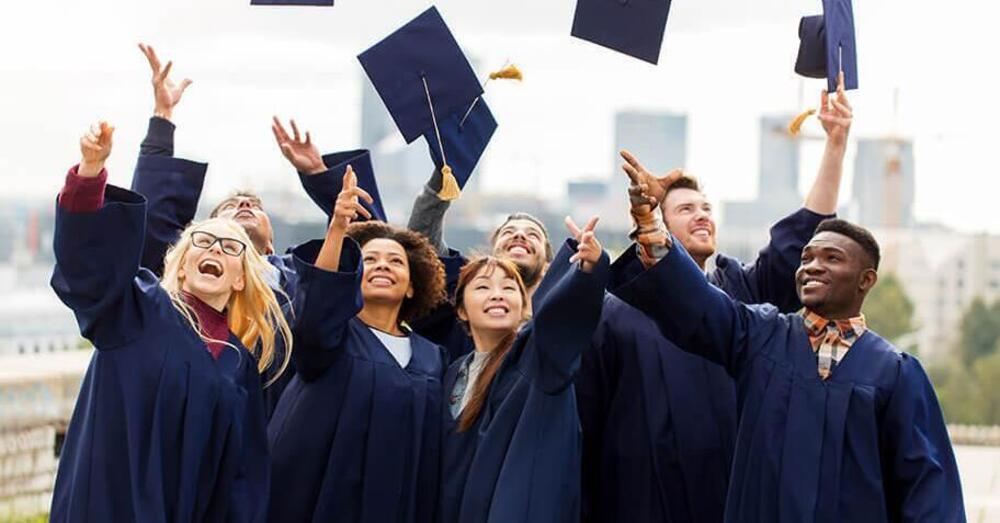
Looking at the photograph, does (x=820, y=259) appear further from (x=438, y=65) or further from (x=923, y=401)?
(x=438, y=65)

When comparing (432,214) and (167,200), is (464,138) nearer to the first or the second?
(432,214)

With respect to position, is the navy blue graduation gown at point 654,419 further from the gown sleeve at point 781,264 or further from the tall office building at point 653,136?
the tall office building at point 653,136

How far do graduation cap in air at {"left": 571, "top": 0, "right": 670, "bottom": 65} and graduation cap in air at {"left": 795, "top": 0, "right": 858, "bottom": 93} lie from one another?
0.52 metres

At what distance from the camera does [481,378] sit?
5492 mm

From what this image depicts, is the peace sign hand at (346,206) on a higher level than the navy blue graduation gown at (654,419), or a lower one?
higher

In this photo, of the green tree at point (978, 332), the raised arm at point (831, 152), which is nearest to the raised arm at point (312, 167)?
the raised arm at point (831, 152)

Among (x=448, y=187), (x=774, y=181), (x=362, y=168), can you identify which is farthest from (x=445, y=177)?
(x=774, y=181)

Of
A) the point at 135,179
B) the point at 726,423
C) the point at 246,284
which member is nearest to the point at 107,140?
the point at 246,284

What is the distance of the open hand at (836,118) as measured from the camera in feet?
18.6

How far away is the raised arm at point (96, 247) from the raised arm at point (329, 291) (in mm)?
619

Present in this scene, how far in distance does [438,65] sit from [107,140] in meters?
1.80

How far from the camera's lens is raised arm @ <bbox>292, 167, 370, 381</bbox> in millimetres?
5312

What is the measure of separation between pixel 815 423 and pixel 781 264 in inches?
38.7

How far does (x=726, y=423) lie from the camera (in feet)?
18.7
